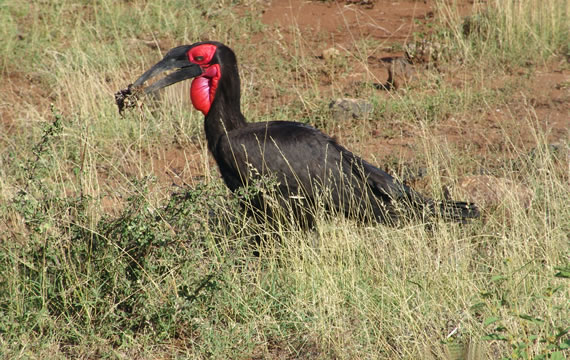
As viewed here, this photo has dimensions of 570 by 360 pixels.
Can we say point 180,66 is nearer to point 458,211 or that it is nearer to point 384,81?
point 458,211

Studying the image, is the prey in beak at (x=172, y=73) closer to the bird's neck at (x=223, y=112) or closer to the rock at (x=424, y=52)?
the bird's neck at (x=223, y=112)

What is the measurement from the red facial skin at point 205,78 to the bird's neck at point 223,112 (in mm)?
Answer: 45

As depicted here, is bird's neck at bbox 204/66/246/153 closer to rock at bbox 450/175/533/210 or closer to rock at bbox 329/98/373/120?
rock at bbox 450/175/533/210

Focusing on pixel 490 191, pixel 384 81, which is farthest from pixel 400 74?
pixel 490 191

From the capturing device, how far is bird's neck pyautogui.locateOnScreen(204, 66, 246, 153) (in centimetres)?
495

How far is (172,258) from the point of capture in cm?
379

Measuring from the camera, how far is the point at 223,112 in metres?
4.96

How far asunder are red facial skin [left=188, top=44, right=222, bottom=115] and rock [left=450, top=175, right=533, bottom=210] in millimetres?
1821

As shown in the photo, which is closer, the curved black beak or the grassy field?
the grassy field

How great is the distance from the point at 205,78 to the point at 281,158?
0.79 metres

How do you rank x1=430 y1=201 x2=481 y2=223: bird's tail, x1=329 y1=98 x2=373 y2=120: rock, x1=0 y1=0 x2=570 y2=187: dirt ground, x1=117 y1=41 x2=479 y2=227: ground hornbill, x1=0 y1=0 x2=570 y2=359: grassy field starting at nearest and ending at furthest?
x1=0 y1=0 x2=570 y2=359: grassy field, x1=430 y1=201 x2=481 y2=223: bird's tail, x1=117 y1=41 x2=479 y2=227: ground hornbill, x1=0 y1=0 x2=570 y2=187: dirt ground, x1=329 y1=98 x2=373 y2=120: rock

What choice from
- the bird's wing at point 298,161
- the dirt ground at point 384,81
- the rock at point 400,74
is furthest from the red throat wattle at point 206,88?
the rock at point 400,74

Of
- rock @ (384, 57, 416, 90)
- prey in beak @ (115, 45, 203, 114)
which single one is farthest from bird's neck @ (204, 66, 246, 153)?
rock @ (384, 57, 416, 90)

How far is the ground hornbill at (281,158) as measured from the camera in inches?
187
